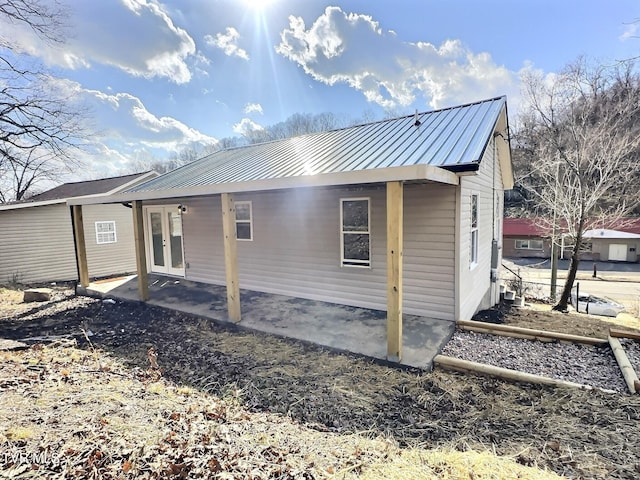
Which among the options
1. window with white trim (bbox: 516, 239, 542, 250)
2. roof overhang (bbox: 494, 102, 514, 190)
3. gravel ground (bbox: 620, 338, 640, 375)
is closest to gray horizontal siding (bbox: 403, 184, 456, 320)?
gravel ground (bbox: 620, 338, 640, 375)

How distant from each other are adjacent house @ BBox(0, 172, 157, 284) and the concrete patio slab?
5847mm

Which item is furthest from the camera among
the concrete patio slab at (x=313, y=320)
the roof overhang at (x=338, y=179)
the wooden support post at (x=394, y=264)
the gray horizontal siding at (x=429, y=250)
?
the gray horizontal siding at (x=429, y=250)

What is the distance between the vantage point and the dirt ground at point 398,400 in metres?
2.64

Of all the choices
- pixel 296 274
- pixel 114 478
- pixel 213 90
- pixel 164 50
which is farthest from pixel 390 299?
pixel 213 90

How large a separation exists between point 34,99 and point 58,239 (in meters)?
5.71

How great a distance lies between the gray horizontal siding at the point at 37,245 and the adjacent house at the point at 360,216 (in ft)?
20.0

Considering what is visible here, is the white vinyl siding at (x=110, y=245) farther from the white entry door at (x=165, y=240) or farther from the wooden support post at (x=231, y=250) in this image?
the wooden support post at (x=231, y=250)

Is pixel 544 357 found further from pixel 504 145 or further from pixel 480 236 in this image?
pixel 504 145

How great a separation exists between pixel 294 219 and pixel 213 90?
2199 cm

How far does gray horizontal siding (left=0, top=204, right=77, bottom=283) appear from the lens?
1167 centimetres

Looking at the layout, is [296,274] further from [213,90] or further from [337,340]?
[213,90]

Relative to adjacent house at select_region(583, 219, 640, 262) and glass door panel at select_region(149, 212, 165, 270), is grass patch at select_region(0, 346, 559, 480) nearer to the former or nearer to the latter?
glass door panel at select_region(149, 212, 165, 270)

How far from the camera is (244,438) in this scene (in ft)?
8.60

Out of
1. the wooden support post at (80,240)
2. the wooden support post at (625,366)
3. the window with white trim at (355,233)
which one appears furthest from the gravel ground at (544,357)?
the wooden support post at (80,240)
